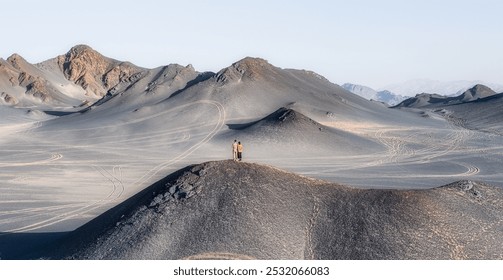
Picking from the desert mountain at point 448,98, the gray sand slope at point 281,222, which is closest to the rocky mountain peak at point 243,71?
the gray sand slope at point 281,222

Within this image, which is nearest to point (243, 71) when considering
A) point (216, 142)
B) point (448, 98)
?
point (216, 142)

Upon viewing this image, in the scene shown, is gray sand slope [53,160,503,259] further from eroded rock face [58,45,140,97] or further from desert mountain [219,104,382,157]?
eroded rock face [58,45,140,97]

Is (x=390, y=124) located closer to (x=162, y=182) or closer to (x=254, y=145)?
(x=254, y=145)

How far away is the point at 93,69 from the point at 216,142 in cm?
10690

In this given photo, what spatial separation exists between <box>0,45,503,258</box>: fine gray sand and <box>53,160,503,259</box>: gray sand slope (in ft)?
1.75

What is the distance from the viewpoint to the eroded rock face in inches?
5374

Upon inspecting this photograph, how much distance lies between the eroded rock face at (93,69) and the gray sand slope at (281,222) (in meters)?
123

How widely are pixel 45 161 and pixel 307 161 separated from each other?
18454 millimetres

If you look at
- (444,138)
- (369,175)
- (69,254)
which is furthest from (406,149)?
(69,254)

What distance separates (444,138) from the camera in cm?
5206

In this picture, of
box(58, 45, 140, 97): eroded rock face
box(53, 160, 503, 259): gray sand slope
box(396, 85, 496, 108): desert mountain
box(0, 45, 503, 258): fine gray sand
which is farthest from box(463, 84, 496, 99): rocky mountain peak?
box(53, 160, 503, 259): gray sand slope

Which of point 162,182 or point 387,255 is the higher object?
point 162,182

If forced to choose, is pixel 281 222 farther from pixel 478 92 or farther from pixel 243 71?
pixel 478 92

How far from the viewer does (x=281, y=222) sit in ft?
50.4
